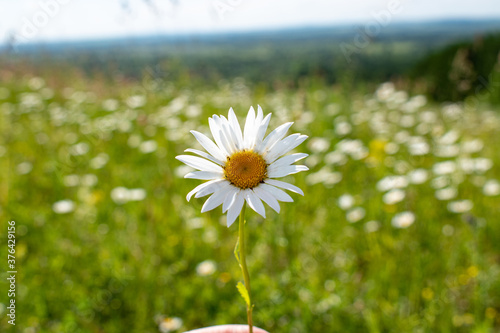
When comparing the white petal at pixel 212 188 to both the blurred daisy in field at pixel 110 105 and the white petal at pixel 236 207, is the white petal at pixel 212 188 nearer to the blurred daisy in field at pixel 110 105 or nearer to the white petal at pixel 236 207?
the white petal at pixel 236 207

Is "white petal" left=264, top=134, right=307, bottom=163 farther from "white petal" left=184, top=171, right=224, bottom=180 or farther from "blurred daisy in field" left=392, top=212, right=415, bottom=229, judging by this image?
"blurred daisy in field" left=392, top=212, right=415, bottom=229

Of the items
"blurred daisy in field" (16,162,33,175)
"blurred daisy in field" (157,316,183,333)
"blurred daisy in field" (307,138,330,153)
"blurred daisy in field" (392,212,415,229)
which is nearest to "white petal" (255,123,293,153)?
"blurred daisy in field" (157,316,183,333)

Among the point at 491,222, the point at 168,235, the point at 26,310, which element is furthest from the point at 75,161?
the point at 491,222

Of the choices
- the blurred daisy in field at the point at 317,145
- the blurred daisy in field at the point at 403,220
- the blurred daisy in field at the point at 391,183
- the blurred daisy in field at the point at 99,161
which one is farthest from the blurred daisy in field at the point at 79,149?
the blurred daisy in field at the point at 403,220

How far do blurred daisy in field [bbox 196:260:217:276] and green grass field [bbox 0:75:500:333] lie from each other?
0.03 ft

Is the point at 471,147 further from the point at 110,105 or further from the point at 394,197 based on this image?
the point at 110,105

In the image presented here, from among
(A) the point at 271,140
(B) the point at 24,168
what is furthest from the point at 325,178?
(B) the point at 24,168

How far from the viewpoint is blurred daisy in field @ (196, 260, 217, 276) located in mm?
2398

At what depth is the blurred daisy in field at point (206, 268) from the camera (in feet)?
7.87

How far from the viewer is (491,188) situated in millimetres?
3176

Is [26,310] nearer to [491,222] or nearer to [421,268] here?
[421,268]

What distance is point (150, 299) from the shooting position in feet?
7.52

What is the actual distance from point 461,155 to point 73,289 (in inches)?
127

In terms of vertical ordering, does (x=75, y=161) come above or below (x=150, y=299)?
above
